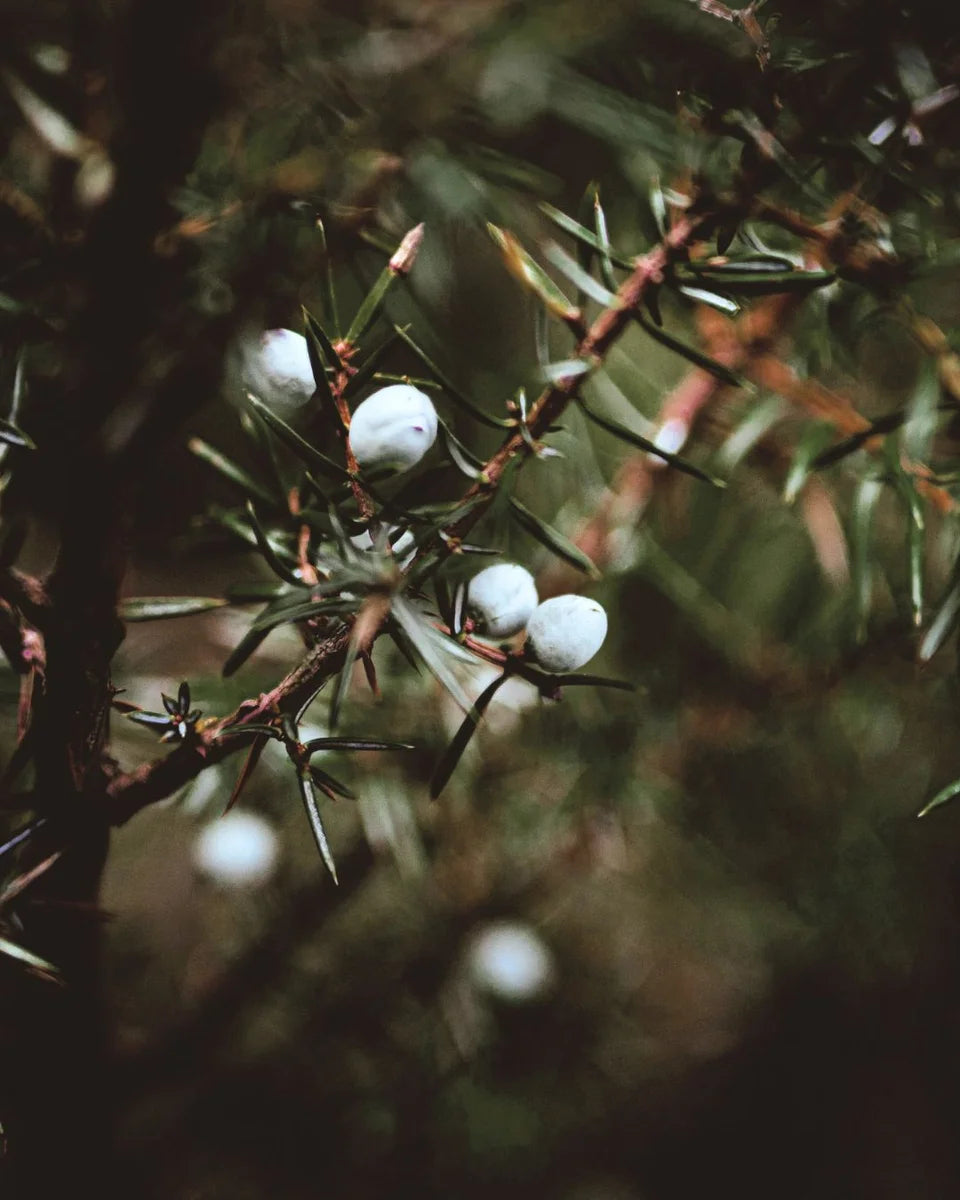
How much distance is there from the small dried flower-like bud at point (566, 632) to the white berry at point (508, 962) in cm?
29

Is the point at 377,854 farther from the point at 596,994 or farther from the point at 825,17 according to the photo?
the point at 825,17

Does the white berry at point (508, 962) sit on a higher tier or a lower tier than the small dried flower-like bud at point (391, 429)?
lower

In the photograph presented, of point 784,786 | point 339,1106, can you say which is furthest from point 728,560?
point 339,1106

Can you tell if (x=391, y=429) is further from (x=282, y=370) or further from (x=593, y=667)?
(x=593, y=667)

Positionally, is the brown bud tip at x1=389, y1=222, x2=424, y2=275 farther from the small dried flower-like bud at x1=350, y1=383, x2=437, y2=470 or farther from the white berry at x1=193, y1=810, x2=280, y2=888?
the white berry at x1=193, y1=810, x2=280, y2=888

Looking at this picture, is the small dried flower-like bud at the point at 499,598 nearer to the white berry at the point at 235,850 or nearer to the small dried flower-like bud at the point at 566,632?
the small dried flower-like bud at the point at 566,632

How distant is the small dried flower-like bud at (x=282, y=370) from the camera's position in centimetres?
19

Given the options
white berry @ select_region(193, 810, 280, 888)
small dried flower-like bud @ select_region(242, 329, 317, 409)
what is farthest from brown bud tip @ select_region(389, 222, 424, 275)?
white berry @ select_region(193, 810, 280, 888)

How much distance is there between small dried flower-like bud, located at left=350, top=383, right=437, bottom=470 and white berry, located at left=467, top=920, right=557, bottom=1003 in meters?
0.32

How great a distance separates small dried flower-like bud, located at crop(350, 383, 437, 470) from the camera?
175 mm

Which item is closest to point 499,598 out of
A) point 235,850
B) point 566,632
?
point 566,632

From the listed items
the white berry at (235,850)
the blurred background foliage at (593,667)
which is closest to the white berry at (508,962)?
the blurred background foliage at (593,667)

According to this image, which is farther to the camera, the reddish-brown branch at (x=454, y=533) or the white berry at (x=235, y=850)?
the white berry at (x=235, y=850)

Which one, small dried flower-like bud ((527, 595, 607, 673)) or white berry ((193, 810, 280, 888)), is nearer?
small dried flower-like bud ((527, 595, 607, 673))
